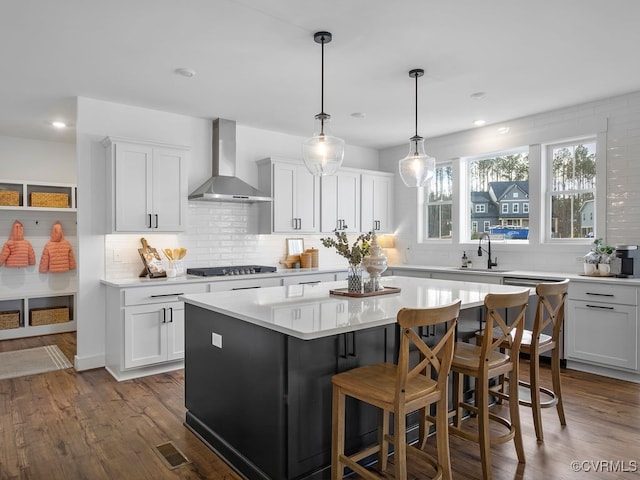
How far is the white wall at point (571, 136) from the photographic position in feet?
14.6

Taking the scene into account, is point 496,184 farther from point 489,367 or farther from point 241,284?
point 489,367

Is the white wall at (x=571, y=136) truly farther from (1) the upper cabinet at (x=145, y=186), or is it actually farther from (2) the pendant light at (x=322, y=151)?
(1) the upper cabinet at (x=145, y=186)

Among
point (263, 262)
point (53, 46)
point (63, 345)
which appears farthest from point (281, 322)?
point (63, 345)

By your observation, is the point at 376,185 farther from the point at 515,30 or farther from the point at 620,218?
the point at 515,30

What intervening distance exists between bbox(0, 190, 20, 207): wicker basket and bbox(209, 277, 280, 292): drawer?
3247mm

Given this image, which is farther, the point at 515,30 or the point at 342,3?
the point at 515,30

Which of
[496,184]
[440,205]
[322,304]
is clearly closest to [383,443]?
[322,304]

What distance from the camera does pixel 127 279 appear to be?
4.59m

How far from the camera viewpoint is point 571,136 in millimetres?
4867

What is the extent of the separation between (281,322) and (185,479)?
43.1 inches

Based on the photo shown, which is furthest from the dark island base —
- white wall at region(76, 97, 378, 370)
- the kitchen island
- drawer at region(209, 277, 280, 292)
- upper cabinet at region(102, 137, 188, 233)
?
white wall at region(76, 97, 378, 370)

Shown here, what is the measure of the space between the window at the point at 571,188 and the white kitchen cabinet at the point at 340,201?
2.49 metres

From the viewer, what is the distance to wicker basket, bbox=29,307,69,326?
6004 mm

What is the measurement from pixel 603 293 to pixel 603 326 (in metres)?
0.31
